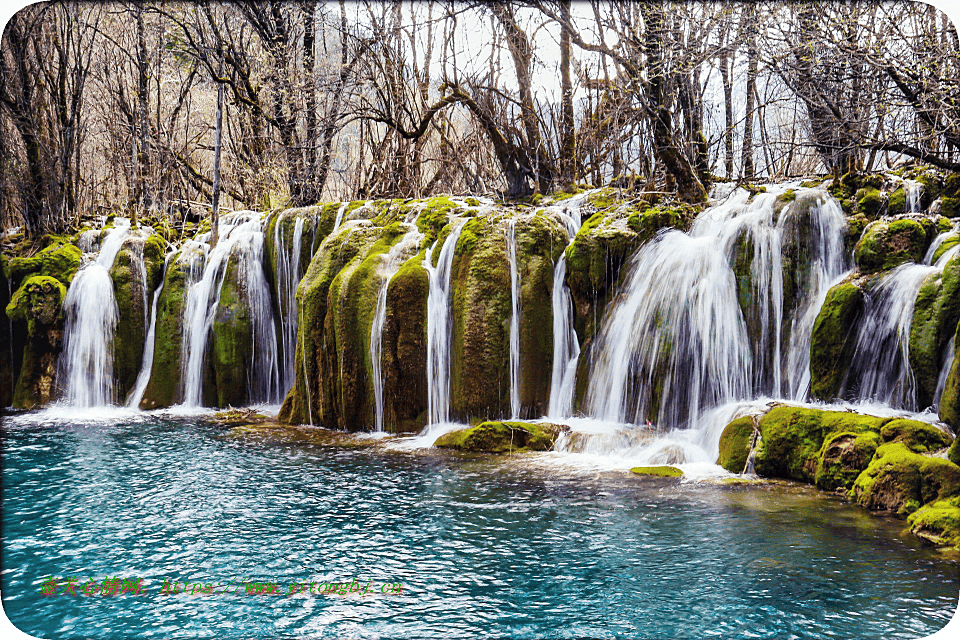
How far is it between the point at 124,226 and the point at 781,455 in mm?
15093

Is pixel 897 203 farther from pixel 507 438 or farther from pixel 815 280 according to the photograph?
pixel 507 438

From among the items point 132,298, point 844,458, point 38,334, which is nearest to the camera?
point 844,458

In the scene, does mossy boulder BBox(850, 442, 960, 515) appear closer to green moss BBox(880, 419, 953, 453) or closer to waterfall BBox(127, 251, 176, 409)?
green moss BBox(880, 419, 953, 453)

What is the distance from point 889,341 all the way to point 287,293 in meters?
10.7

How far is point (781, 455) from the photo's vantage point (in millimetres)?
7832

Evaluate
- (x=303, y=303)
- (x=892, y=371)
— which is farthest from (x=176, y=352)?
(x=892, y=371)

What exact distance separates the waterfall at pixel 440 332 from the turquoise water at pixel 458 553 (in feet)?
7.13

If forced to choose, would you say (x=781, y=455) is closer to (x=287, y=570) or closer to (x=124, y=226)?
(x=287, y=570)

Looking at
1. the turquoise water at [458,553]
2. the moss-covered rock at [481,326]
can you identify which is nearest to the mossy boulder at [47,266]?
the turquoise water at [458,553]

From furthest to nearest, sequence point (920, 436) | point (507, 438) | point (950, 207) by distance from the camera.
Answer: point (507, 438) < point (950, 207) < point (920, 436)

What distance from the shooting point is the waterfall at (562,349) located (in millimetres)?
10609

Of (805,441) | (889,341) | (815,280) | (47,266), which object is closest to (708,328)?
(815,280)

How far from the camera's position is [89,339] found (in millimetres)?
14133

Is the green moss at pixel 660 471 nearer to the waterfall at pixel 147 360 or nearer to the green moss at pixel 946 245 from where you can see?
the green moss at pixel 946 245
